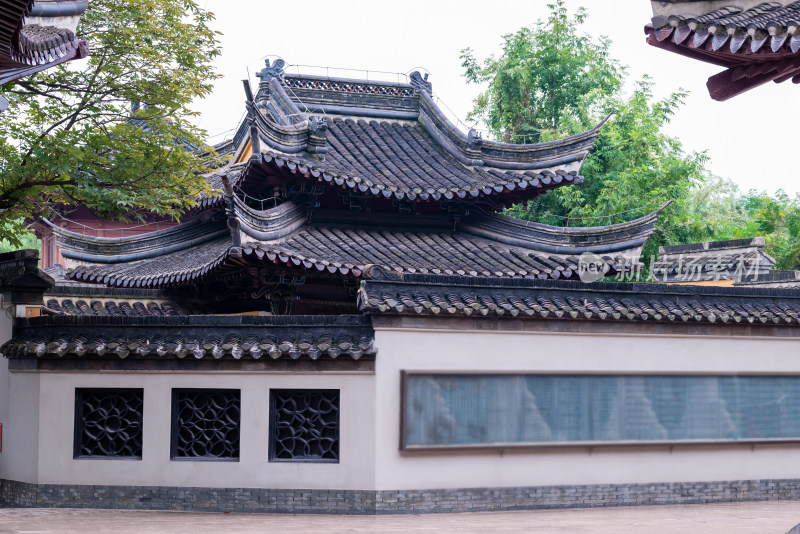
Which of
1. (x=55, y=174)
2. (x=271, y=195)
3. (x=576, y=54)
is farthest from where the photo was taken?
(x=576, y=54)

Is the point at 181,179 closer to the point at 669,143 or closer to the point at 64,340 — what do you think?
the point at 64,340

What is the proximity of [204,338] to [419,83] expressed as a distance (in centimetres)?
779

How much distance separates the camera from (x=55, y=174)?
11570 mm

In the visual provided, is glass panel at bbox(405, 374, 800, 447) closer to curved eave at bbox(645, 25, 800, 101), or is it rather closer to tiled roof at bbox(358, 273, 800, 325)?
tiled roof at bbox(358, 273, 800, 325)

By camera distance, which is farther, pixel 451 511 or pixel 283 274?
pixel 283 274

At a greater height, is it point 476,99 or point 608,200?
point 476,99

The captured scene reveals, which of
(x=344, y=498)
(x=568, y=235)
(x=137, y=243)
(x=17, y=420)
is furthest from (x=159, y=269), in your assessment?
(x=568, y=235)

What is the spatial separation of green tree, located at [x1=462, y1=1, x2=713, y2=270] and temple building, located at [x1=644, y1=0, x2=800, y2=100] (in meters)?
16.3

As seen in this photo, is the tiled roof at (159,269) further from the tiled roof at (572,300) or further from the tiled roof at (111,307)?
→ the tiled roof at (572,300)

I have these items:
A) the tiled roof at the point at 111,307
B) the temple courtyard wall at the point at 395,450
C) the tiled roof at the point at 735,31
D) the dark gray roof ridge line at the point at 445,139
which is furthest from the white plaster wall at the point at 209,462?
the tiled roof at the point at 735,31

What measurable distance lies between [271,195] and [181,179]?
2.03 m

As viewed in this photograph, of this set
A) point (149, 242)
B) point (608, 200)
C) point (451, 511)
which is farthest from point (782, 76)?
point (608, 200)

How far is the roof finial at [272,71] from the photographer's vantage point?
53.2 feet

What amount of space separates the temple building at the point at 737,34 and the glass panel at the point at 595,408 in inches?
175
